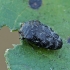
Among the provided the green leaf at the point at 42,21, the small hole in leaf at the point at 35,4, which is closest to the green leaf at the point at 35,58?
the green leaf at the point at 42,21

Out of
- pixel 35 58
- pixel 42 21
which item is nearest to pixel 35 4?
pixel 42 21

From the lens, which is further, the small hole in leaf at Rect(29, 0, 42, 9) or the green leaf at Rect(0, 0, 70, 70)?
the small hole in leaf at Rect(29, 0, 42, 9)

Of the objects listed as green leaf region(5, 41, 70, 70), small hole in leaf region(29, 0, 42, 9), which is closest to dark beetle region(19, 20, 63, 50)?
green leaf region(5, 41, 70, 70)

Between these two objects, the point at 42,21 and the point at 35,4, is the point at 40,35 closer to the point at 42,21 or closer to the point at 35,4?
the point at 42,21

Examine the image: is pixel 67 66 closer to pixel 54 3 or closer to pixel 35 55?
pixel 35 55

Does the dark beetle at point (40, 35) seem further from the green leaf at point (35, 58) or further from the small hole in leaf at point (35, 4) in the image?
the small hole in leaf at point (35, 4)

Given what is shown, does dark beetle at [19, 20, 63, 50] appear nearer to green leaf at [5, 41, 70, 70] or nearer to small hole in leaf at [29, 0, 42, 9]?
green leaf at [5, 41, 70, 70]
